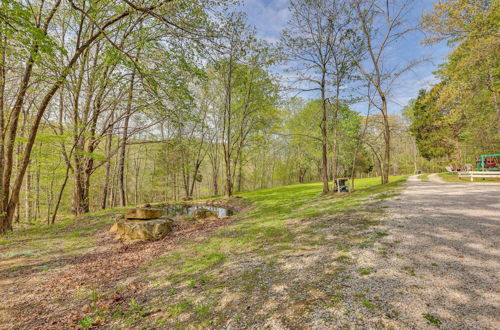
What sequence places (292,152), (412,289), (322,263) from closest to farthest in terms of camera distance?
(412,289) < (322,263) < (292,152)

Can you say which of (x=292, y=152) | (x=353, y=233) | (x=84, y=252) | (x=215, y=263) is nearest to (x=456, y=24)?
(x=353, y=233)

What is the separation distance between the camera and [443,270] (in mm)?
2979

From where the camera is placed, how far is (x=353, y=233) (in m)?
5.00

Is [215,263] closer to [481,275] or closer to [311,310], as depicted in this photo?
[311,310]

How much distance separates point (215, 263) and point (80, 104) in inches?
601

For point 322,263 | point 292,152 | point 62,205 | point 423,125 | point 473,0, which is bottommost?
point 62,205

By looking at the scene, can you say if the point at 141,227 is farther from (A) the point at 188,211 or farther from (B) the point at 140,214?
(A) the point at 188,211

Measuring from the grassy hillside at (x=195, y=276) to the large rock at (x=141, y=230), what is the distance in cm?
55

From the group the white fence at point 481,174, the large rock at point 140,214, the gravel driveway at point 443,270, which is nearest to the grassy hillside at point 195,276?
the gravel driveway at point 443,270

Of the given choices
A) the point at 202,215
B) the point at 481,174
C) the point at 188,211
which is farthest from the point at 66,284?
the point at 481,174

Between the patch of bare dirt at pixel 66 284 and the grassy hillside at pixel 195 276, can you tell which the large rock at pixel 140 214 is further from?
the patch of bare dirt at pixel 66 284

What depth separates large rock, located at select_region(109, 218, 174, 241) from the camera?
7.93 metres

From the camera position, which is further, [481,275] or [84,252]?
[84,252]

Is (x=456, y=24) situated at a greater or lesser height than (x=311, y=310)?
greater
